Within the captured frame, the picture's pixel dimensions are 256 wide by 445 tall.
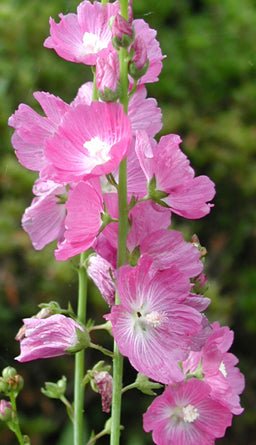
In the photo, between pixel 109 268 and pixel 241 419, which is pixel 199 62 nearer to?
pixel 241 419

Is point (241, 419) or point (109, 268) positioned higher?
point (109, 268)

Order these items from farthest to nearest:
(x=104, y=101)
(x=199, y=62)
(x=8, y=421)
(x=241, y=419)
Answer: (x=199, y=62) → (x=241, y=419) → (x=8, y=421) → (x=104, y=101)

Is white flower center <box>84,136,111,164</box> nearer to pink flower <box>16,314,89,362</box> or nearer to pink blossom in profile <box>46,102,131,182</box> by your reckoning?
pink blossom in profile <box>46,102,131,182</box>

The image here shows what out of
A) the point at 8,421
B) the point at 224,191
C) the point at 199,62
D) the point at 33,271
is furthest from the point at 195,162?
the point at 8,421

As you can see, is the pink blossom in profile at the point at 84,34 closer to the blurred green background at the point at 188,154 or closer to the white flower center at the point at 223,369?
the white flower center at the point at 223,369

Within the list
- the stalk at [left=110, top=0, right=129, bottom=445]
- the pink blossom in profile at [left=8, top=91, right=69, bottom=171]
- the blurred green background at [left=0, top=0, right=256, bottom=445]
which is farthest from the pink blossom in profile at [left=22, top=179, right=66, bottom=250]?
the blurred green background at [left=0, top=0, right=256, bottom=445]
